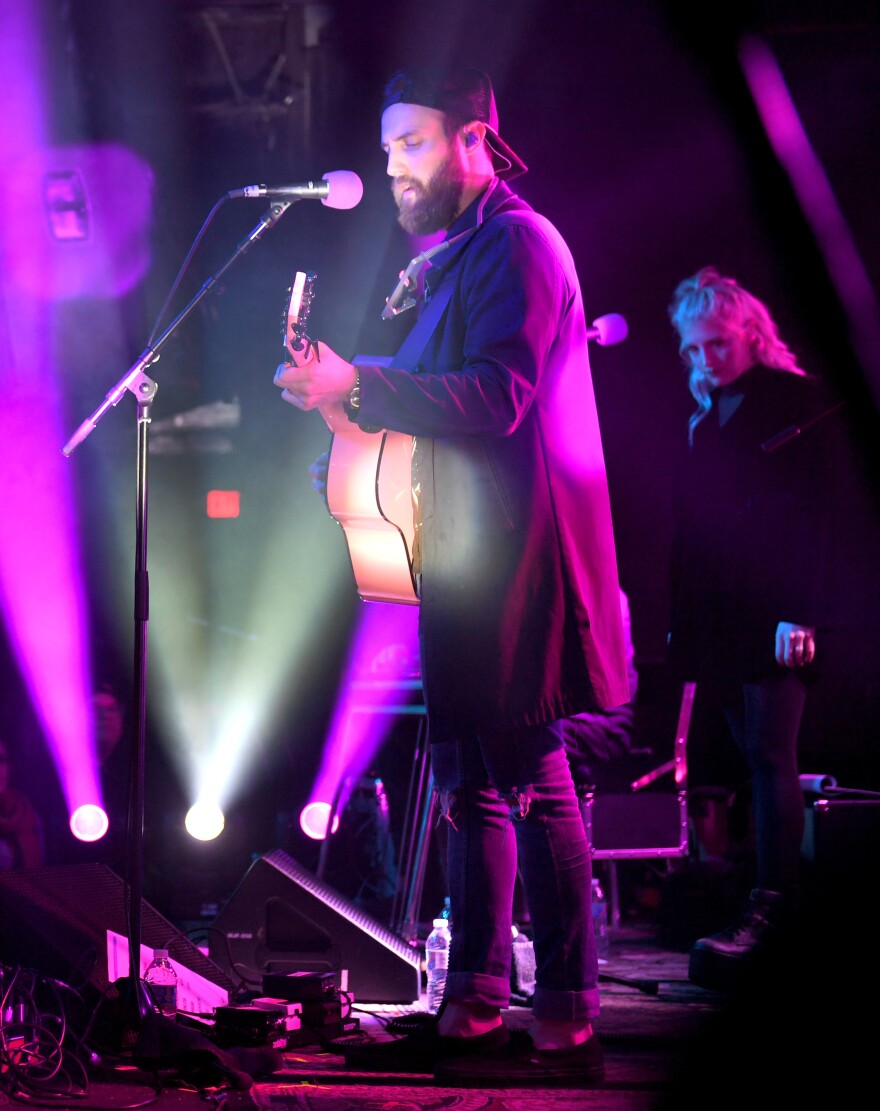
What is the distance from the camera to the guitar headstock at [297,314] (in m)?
2.29

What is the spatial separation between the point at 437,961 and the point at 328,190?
2155 mm

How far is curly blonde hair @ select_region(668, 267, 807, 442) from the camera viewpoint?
378 centimetres

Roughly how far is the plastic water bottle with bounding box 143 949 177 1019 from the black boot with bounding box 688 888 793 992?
4.96ft

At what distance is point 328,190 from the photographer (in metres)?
2.85

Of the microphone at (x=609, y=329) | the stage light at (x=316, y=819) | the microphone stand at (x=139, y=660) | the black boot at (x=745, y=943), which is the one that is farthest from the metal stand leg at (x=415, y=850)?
the microphone at (x=609, y=329)

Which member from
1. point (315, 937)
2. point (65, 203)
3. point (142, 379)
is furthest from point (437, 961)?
point (65, 203)

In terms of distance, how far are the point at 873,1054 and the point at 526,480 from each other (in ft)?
4.18

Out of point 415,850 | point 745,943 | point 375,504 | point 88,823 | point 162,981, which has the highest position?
point 375,504

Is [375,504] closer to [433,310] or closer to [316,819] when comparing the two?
[433,310]

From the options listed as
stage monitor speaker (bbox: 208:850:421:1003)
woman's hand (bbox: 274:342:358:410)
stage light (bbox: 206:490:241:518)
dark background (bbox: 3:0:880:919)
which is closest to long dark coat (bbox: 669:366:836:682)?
dark background (bbox: 3:0:880:919)

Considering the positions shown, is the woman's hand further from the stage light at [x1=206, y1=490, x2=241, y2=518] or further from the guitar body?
the stage light at [x1=206, y1=490, x2=241, y2=518]

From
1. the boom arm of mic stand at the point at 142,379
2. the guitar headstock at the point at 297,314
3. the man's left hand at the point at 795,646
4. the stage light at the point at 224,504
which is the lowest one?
the man's left hand at the point at 795,646

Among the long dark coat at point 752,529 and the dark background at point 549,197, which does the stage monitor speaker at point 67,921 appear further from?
the dark background at point 549,197

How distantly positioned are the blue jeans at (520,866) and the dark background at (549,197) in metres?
2.91
